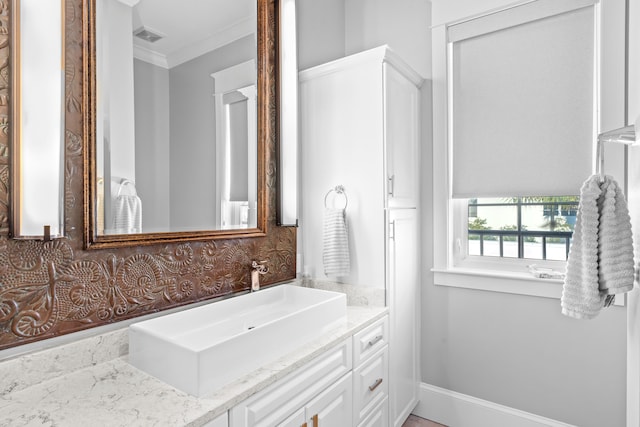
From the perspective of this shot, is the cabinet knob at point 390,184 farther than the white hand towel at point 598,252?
Yes

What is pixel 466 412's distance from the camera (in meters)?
2.05

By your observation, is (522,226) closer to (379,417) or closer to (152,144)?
(379,417)

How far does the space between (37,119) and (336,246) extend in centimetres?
129

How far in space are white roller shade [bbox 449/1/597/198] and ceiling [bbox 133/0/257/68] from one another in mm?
1227

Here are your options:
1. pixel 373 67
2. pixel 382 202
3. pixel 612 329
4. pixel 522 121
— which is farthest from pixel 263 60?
pixel 612 329

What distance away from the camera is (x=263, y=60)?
70.0 inches

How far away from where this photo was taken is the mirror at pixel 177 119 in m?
1.20

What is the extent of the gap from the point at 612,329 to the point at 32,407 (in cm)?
223

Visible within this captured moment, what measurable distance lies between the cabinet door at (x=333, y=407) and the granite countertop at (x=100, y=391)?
0.20 m

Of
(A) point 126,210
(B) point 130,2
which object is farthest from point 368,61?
(A) point 126,210

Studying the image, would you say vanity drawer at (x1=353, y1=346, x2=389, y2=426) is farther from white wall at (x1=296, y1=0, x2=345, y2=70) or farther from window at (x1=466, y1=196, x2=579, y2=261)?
white wall at (x1=296, y1=0, x2=345, y2=70)

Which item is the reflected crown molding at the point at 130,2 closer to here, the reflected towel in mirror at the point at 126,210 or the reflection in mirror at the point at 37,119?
the reflection in mirror at the point at 37,119

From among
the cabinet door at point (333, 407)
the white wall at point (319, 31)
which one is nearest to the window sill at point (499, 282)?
the cabinet door at point (333, 407)

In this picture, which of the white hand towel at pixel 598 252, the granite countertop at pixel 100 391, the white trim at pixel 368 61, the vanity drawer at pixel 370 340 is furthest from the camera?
the white trim at pixel 368 61
